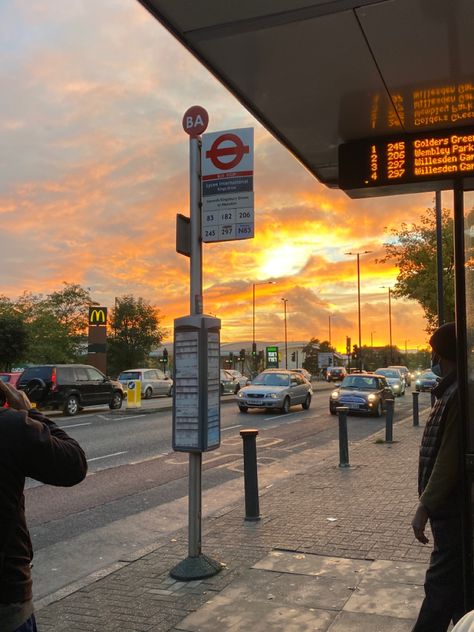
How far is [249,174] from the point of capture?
513 centimetres

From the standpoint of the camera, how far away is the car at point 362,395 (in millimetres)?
21406

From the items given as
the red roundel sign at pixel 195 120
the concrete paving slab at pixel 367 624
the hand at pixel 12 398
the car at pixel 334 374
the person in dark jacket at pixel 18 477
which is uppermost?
the red roundel sign at pixel 195 120

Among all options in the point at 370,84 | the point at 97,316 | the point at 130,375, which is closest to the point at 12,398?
the point at 370,84

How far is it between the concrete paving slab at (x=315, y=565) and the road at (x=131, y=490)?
129 centimetres

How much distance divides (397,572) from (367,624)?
103 cm

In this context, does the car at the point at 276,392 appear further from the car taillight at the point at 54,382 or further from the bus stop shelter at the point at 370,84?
the bus stop shelter at the point at 370,84

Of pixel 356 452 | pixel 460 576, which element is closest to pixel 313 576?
pixel 460 576

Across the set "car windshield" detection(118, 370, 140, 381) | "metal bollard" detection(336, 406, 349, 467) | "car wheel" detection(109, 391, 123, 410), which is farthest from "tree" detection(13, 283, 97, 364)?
"metal bollard" detection(336, 406, 349, 467)

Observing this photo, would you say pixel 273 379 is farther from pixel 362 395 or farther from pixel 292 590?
pixel 292 590

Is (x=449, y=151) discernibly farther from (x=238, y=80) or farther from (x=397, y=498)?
(x=397, y=498)

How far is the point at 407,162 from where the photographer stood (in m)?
4.09

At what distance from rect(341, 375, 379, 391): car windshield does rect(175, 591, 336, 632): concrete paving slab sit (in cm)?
1868

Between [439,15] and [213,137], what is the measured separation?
259 centimetres

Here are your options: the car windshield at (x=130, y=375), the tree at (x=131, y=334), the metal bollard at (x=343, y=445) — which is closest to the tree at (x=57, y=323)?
the tree at (x=131, y=334)
